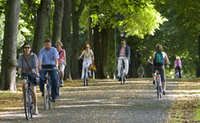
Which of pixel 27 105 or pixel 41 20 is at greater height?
pixel 41 20

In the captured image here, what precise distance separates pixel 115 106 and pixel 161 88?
10.6 ft

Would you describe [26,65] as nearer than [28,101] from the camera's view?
A: No

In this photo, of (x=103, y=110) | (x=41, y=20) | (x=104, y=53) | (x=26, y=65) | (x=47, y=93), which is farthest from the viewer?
(x=104, y=53)

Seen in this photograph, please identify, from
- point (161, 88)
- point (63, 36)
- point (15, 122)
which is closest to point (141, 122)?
point (15, 122)

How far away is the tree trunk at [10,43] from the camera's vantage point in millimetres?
21469

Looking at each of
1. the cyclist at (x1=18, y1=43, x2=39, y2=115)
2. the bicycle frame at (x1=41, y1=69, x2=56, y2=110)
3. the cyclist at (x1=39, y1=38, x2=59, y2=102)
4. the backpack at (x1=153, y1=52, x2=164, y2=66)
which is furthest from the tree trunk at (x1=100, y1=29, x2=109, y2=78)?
the cyclist at (x1=18, y1=43, x2=39, y2=115)

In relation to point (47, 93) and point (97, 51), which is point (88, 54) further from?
point (97, 51)

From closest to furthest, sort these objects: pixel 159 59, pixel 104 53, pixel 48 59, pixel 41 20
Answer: pixel 48 59, pixel 159 59, pixel 41 20, pixel 104 53

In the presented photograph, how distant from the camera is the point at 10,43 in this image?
21438mm

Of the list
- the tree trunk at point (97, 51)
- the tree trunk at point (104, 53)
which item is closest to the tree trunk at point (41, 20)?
the tree trunk at point (97, 51)

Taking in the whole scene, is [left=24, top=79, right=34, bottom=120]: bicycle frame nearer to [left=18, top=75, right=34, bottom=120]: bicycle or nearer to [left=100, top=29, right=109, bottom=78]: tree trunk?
[left=18, top=75, right=34, bottom=120]: bicycle

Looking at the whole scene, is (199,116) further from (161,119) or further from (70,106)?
(70,106)

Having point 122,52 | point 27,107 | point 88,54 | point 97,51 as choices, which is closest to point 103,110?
point 27,107

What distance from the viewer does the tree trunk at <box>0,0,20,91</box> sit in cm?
2147
